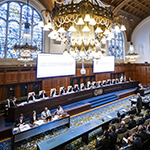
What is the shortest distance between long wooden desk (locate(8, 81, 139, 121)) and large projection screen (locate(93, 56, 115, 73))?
100.0 inches

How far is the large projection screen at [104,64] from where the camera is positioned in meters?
12.0

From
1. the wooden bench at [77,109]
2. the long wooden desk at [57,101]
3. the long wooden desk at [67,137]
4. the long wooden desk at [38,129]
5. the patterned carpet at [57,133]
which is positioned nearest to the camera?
the long wooden desk at [67,137]

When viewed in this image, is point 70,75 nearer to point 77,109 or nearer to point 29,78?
point 29,78

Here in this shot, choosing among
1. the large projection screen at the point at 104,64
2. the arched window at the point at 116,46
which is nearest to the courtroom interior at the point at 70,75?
the large projection screen at the point at 104,64

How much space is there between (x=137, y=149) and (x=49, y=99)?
4.83 meters

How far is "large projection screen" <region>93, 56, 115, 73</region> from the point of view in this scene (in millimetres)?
12026

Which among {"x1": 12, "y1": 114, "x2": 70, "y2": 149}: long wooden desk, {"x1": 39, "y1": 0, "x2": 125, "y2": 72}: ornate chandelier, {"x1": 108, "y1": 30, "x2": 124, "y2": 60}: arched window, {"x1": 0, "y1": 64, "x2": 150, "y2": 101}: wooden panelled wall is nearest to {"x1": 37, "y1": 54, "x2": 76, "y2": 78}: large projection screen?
{"x1": 0, "y1": 64, "x2": 150, "y2": 101}: wooden panelled wall

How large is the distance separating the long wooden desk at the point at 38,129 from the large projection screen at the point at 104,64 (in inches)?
302

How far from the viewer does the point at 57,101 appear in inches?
278

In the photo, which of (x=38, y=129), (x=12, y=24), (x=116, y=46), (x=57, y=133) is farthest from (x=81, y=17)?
(x=116, y=46)

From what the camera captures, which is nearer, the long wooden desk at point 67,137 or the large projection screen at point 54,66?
the long wooden desk at point 67,137

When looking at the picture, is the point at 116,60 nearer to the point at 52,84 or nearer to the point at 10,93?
the point at 52,84

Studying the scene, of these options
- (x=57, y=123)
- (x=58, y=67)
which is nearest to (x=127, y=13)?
(x=58, y=67)

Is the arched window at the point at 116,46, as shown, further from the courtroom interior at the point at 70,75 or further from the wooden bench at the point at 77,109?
the wooden bench at the point at 77,109
